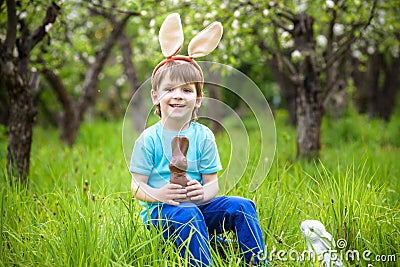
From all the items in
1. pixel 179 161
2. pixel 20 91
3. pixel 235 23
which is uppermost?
pixel 235 23

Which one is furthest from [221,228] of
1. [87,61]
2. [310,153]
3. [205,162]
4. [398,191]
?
[87,61]

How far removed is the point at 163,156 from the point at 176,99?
0.30 meters

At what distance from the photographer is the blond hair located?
2.64 metres

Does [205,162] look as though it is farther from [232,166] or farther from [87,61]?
[87,61]

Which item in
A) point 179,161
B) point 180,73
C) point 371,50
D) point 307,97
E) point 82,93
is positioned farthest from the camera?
point 371,50

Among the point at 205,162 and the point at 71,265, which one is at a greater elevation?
the point at 205,162

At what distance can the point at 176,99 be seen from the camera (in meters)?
2.62

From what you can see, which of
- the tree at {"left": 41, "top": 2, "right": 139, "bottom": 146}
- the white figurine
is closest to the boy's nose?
the white figurine

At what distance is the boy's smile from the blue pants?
16.7 inches

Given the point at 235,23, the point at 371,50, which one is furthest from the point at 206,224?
the point at 371,50

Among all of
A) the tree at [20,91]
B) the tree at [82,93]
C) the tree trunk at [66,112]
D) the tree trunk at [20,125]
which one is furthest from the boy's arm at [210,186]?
the tree trunk at [66,112]

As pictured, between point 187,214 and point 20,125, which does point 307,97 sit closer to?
point 20,125

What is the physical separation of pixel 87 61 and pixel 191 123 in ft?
25.4

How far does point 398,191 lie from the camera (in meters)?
3.74
